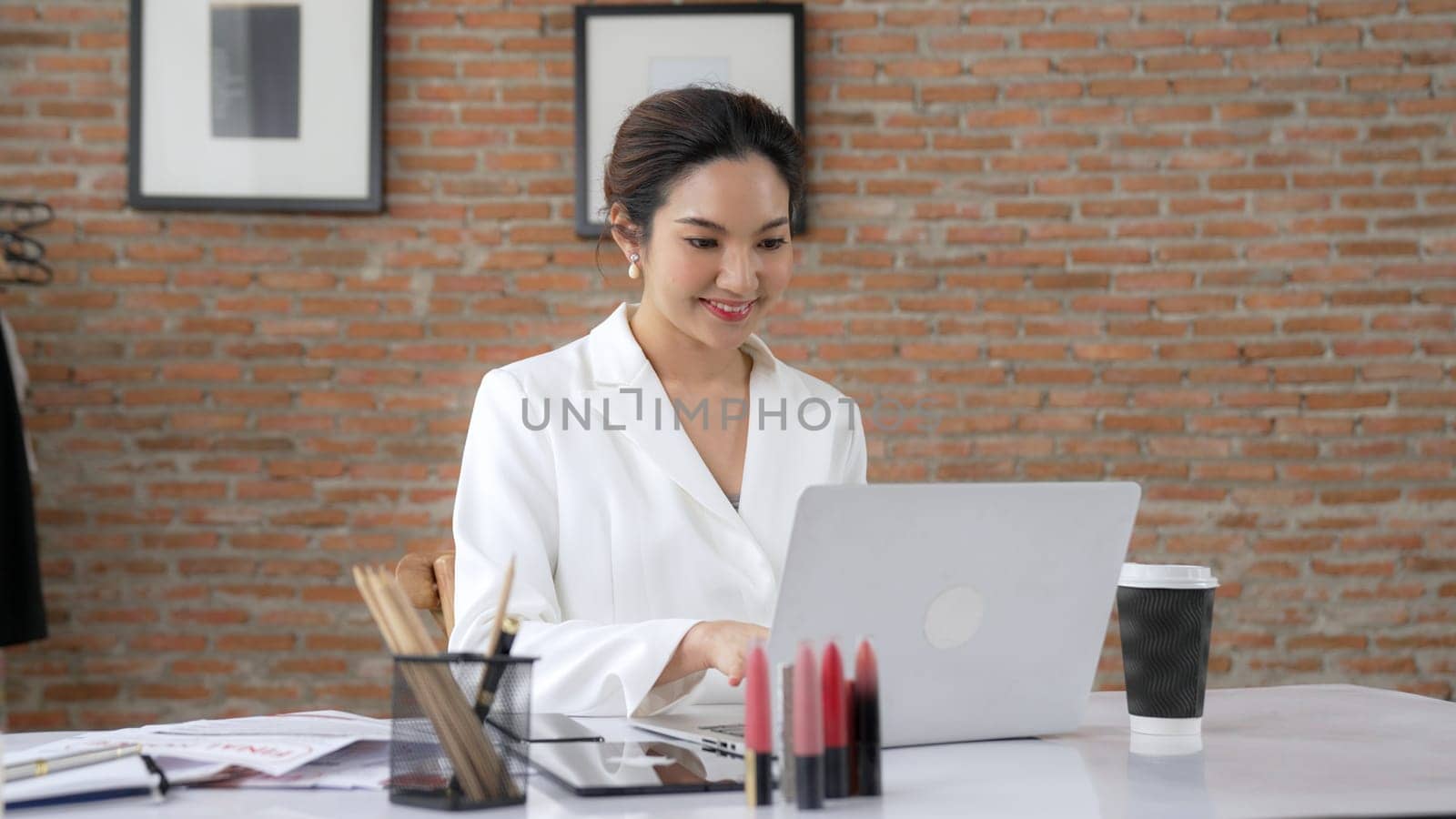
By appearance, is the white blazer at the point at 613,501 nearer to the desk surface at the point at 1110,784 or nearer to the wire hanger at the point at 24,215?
the desk surface at the point at 1110,784

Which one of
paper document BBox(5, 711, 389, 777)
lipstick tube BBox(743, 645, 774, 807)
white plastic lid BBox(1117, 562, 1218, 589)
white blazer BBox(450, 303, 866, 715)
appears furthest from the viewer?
white blazer BBox(450, 303, 866, 715)

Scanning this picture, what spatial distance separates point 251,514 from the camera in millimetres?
3240

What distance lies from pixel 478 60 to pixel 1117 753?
8.38ft

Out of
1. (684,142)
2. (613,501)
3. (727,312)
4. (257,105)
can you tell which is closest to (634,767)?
(613,501)

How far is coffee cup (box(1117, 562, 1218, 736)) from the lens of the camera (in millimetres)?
1252

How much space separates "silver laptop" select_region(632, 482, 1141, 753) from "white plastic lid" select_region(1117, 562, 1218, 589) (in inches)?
0.9

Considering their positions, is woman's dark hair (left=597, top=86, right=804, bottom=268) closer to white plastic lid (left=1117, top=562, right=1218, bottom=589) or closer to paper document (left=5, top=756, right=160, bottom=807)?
white plastic lid (left=1117, top=562, right=1218, bottom=589)

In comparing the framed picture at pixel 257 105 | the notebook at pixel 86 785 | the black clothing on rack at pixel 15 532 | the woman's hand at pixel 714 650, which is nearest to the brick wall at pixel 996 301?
the framed picture at pixel 257 105

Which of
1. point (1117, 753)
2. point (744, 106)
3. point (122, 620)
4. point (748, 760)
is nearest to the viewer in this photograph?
point (748, 760)

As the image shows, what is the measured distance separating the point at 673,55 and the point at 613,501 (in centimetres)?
177

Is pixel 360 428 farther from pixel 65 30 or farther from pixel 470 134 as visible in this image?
pixel 65 30

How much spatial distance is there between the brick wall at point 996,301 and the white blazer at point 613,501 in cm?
143

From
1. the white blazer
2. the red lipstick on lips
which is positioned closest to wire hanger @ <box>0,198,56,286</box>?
the white blazer

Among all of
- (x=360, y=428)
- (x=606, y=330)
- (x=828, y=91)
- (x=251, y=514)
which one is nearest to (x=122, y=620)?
(x=251, y=514)
